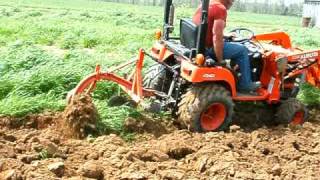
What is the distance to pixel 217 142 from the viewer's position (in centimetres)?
659

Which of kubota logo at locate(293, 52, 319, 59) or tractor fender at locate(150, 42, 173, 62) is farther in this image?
kubota logo at locate(293, 52, 319, 59)

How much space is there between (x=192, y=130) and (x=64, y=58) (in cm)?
388

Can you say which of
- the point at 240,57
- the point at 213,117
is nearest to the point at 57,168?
the point at 213,117

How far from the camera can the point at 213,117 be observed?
25.1ft

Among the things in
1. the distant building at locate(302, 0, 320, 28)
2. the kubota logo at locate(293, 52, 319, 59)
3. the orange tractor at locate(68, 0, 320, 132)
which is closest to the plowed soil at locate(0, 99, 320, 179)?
the orange tractor at locate(68, 0, 320, 132)

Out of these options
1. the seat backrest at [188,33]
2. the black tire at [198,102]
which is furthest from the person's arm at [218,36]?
the black tire at [198,102]

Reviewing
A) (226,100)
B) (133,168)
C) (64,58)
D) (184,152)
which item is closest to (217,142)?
(184,152)

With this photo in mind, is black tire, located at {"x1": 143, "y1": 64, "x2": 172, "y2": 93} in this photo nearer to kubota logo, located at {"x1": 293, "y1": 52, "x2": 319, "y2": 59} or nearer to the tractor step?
the tractor step

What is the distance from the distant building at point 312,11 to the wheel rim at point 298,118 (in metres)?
36.3

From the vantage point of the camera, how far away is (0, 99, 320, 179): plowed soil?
5.18 meters

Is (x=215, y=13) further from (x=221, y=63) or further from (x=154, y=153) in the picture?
(x=154, y=153)

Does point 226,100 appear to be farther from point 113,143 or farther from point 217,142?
point 113,143

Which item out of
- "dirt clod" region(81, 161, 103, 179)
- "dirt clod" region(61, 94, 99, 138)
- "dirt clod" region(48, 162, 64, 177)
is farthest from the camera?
"dirt clod" region(61, 94, 99, 138)

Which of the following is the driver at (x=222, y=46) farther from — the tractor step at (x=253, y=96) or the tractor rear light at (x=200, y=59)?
the tractor rear light at (x=200, y=59)
